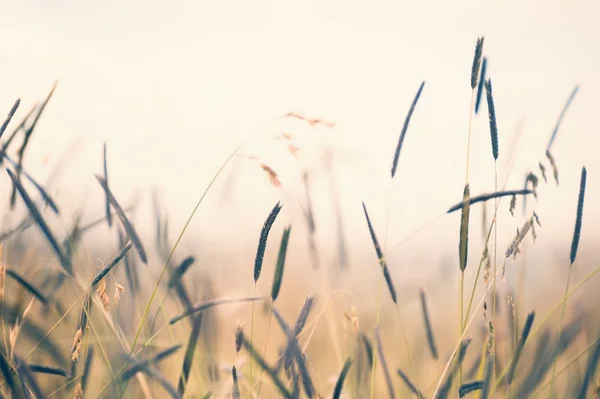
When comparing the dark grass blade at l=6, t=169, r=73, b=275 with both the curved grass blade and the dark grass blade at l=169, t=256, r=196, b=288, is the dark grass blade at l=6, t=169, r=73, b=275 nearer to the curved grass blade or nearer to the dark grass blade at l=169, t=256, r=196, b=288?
the dark grass blade at l=169, t=256, r=196, b=288

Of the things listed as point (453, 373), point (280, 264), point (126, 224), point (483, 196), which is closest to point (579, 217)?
point (483, 196)

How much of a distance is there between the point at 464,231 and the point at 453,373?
7.3 inches

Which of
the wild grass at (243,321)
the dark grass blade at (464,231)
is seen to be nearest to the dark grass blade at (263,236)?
the wild grass at (243,321)

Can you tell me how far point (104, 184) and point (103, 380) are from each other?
1.42 feet

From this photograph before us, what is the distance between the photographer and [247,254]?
1.65m

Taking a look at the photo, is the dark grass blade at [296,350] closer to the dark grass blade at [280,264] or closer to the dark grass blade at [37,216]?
the dark grass blade at [280,264]

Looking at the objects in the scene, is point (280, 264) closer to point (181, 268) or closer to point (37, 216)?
point (181, 268)

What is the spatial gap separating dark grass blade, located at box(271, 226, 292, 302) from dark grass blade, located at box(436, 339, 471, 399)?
252 mm

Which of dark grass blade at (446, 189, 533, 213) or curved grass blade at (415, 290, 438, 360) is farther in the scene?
curved grass blade at (415, 290, 438, 360)

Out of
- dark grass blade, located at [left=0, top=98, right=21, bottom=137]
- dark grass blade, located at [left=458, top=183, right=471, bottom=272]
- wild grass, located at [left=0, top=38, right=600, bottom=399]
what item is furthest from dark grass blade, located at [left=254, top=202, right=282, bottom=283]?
dark grass blade, located at [left=0, top=98, right=21, bottom=137]

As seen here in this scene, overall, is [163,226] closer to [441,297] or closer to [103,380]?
[103,380]

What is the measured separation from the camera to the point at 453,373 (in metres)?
0.75

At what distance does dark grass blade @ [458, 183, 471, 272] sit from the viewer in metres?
0.70

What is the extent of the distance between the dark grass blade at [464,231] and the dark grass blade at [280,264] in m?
0.22
